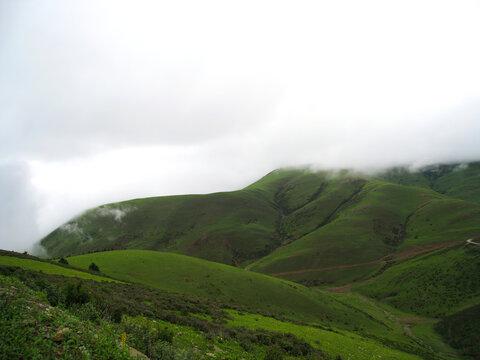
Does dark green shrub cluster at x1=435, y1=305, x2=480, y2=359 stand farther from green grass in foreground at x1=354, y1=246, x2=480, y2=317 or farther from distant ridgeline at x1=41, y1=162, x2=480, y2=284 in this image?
distant ridgeline at x1=41, y1=162, x2=480, y2=284

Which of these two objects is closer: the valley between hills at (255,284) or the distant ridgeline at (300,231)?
the valley between hills at (255,284)

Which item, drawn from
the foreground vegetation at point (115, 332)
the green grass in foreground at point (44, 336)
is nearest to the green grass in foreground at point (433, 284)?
the foreground vegetation at point (115, 332)

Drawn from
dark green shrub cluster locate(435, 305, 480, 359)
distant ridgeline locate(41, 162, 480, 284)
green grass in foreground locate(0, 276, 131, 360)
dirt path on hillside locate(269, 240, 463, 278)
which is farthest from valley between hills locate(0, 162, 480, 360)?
distant ridgeline locate(41, 162, 480, 284)

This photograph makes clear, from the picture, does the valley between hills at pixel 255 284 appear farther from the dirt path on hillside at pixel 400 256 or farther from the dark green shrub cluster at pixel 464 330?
the dirt path on hillside at pixel 400 256

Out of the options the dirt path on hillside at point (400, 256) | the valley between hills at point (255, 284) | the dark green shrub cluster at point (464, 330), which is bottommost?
the dirt path on hillside at point (400, 256)

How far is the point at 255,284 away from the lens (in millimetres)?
53125

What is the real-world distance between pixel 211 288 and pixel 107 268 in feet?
68.8

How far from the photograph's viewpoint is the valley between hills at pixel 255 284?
439 inches

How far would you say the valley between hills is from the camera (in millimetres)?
11141

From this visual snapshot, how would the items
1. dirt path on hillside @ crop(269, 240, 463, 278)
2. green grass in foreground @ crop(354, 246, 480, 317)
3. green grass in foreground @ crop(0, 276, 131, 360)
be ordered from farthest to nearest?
dirt path on hillside @ crop(269, 240, 463, 278), green grass in foreground @ crop(354, 246, 480, 317), green grass in foreground @ crop(0, 276, 131, 360)

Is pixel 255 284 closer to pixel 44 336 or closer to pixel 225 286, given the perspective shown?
pixel 225 286

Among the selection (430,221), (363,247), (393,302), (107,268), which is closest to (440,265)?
(393,302)

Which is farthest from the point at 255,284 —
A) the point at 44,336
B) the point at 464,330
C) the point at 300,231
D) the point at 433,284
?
the point at 300,231

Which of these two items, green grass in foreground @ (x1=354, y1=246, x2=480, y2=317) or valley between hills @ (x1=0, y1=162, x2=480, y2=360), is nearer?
valley between hills @ (x1=0, y1=162, x2=480, y2=360)
